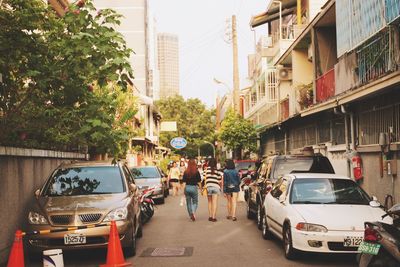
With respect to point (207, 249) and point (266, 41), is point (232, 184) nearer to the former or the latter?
point (207, 249)

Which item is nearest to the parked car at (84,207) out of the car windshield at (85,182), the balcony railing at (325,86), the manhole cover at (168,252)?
the car windshield at (85,182)

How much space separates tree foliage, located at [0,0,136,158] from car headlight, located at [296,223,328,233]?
383 cm

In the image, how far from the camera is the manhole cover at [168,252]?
393 inches

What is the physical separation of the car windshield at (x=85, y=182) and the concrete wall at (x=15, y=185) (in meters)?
0.73

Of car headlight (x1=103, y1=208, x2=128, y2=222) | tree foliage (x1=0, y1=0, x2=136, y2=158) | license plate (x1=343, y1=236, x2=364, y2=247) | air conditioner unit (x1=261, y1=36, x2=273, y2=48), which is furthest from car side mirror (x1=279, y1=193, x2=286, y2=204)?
air conditioner unit (x1=261, y1=36, x2=273, y2=48)

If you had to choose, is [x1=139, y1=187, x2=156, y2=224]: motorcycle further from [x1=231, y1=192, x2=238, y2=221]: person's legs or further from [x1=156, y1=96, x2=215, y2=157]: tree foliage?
[x1=156, y1=96, x2=215, y2=157]: tree foliage

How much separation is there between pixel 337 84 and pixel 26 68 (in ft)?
33.7

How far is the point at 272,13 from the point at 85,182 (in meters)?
25.7

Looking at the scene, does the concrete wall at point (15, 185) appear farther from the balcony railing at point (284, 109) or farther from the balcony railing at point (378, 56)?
the balcony railing at point (284, 109)

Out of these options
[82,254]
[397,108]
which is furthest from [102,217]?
[397,108]

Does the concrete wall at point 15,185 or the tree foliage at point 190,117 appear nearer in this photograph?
the concrete wall at point 15,185

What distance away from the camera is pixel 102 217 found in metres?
9.45

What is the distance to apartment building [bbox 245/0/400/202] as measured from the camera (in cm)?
1329

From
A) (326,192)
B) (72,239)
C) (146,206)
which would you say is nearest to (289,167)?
(326,192)
